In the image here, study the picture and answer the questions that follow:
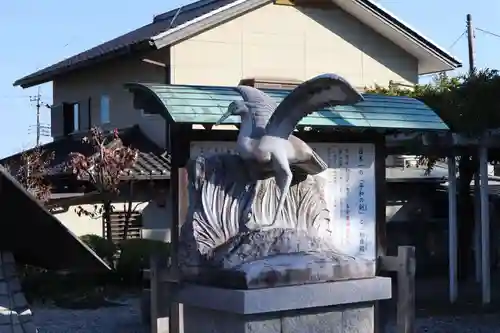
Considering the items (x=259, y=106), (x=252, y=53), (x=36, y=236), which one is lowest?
(x=36, y=236)

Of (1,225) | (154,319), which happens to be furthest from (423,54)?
(1,225)

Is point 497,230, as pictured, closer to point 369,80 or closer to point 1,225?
point 369,80

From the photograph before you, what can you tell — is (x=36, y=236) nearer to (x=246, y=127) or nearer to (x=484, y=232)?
(x=246, y=127)

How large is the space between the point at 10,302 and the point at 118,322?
7.48 meters

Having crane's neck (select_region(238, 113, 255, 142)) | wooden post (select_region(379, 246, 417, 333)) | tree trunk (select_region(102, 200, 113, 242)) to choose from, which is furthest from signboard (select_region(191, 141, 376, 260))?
tree trunk (select_region(102, 200, 113, 242))

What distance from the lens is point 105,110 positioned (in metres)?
21.3

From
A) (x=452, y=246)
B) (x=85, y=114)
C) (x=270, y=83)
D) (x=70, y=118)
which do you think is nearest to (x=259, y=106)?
(x=452, y=246)

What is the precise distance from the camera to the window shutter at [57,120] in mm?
23359

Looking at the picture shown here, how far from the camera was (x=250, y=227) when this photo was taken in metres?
7.17

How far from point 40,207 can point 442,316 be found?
9033 millimetres

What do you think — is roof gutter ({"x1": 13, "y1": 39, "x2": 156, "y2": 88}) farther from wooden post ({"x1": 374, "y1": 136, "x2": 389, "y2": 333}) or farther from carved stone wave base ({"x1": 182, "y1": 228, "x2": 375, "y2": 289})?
carved stone wave base ({"x1": 182, "y1": 228, "x2": 375, "y2": 289})

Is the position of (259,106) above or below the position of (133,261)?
above

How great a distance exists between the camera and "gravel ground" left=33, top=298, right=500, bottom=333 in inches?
457

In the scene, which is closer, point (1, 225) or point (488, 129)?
point (1, 225)
